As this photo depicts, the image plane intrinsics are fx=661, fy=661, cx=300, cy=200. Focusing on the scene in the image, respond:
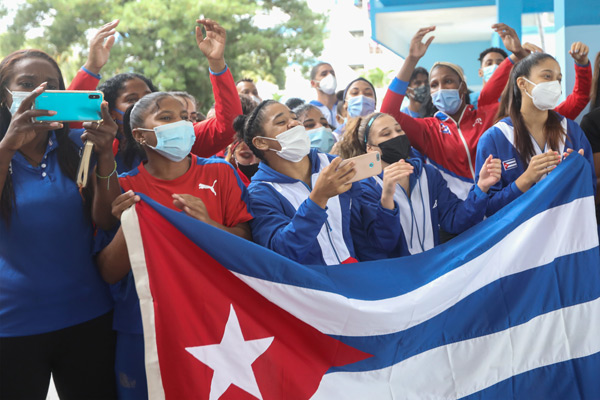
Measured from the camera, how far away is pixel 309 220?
299cm

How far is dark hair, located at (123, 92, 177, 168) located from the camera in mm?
3275

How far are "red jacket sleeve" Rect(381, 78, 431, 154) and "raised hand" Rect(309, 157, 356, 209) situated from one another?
69.8 inches

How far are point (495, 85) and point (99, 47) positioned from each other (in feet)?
9.84

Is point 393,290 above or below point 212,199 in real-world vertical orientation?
below

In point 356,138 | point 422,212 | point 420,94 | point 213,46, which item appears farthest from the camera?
point 420,94

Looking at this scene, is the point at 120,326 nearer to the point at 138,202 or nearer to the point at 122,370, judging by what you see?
the point at 122,370

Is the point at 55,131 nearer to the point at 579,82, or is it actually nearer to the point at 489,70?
the point at 579,82

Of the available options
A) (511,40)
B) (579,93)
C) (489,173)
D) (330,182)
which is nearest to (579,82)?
(579,93)

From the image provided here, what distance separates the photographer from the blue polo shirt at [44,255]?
261cm

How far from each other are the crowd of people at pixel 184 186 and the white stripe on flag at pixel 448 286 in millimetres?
284

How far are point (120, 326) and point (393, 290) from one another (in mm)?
1244

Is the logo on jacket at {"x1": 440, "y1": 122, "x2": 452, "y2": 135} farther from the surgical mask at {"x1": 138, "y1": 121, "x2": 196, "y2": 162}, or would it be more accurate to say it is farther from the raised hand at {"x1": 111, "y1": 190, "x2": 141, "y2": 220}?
the raised hand at {"x1": 111, "y1": 190, "x2": 141, "y2": 220}

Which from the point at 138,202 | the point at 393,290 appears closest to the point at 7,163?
the point at 138,202

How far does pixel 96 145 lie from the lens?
260 centimetres
